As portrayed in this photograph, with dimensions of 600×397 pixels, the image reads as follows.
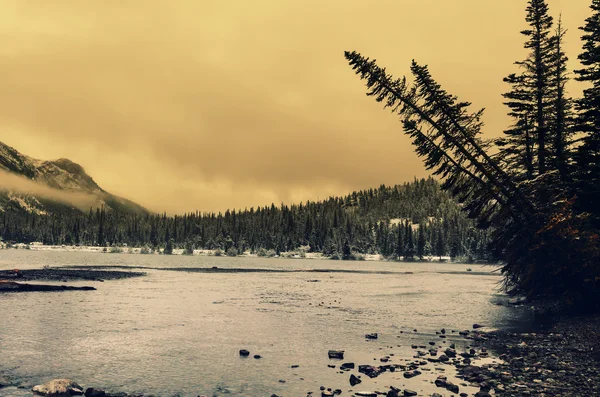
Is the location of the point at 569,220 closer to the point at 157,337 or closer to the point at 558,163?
the point at 558,163

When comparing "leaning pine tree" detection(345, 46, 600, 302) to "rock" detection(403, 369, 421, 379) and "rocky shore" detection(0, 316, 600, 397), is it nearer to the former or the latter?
"rocky shore" detection(0, 316, 600, 397)

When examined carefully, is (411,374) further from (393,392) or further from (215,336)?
(215,336)

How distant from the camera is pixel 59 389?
1600 centimetres

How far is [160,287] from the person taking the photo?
58.3 meters

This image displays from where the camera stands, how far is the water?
18.4 metres

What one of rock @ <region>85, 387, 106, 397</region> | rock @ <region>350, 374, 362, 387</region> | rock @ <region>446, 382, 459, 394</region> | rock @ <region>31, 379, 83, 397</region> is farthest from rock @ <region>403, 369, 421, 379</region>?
rock @ <region>31, 379, 83, 397</region>

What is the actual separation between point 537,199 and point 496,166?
4.29 meters

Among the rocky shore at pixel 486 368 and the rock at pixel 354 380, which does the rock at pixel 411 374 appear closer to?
the rocky shore at pixel 486 368

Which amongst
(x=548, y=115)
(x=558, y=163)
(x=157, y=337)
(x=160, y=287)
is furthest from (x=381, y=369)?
(x=160, y=287)

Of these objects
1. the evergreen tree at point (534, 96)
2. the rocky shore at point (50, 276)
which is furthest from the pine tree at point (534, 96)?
the rocky shore at point (50, 276)

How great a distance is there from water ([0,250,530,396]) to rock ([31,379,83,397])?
1.18 m

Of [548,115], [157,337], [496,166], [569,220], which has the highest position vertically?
[548,115]

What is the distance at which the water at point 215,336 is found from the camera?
18.4 meters

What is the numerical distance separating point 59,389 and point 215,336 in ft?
40.8
